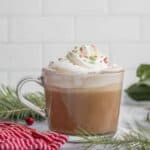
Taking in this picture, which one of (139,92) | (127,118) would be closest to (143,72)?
(139,92)

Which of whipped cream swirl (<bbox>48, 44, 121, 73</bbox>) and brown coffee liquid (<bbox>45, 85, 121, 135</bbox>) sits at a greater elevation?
whipped cream swirl (<bbox>48, 44, 121, 73</bbox>)

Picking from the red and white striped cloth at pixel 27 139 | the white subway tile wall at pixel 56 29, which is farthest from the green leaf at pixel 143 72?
the white subway tile wall at pixel 56 29

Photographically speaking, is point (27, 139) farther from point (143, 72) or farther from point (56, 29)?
point (56, 29)

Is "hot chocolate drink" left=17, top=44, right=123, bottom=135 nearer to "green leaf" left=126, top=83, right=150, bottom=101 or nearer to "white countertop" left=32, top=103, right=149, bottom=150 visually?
"white countertop" left=32, top=103, right=149, bottom=150

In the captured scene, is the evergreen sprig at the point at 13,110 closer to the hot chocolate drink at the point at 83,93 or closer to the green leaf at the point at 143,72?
the hot chocolate drink at the point at 83,93

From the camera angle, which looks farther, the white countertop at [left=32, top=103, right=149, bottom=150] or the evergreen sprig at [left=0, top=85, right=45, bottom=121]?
the evergreen sprig at [left=0, top=85, right=45, bottom=121]

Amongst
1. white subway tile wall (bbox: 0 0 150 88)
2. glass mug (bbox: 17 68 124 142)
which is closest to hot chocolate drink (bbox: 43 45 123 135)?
glass mug (bbox: 17 68 124 142)
